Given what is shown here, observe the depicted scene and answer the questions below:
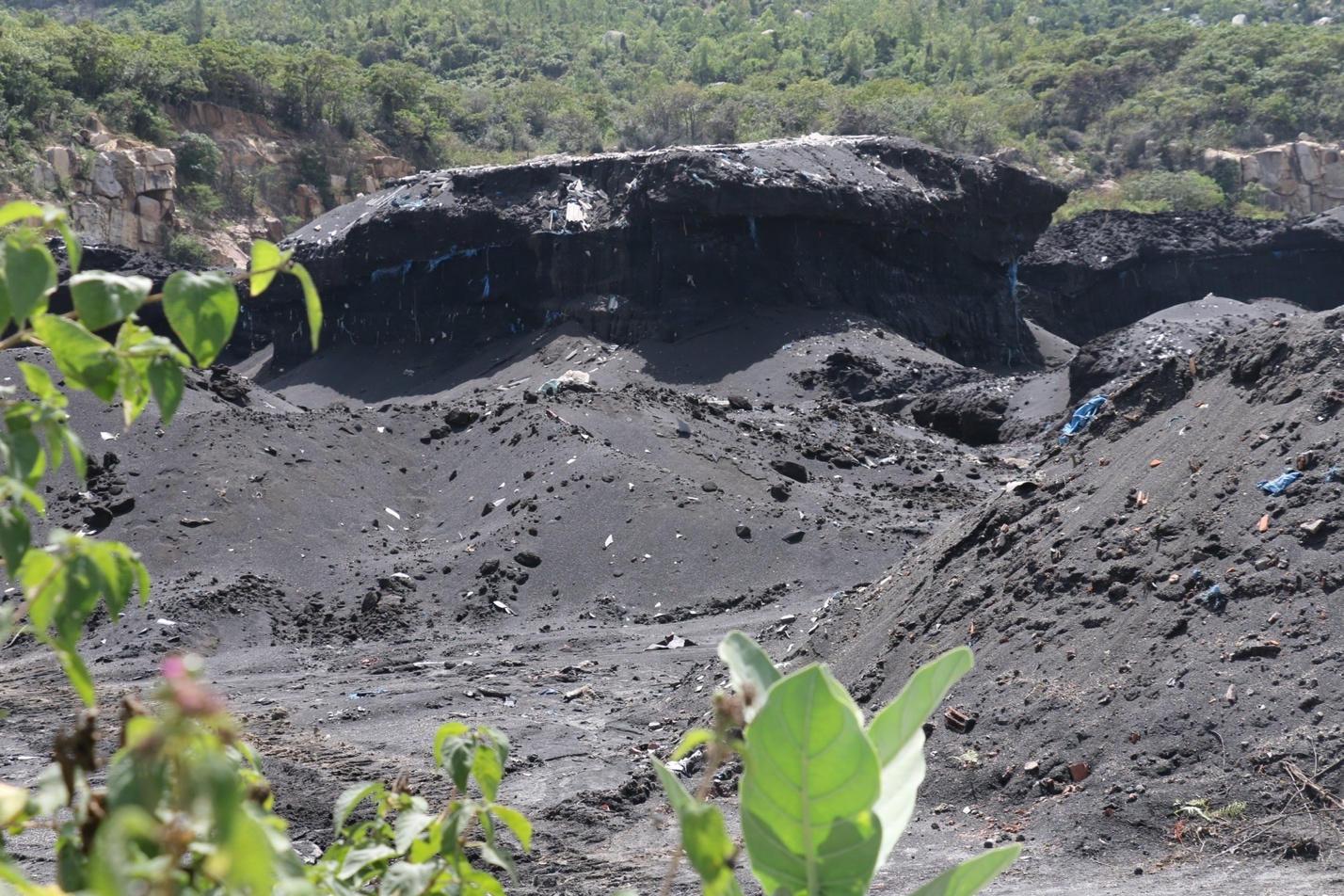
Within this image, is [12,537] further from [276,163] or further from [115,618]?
[276,163]

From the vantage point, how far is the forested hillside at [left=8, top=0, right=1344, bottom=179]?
1446 inches

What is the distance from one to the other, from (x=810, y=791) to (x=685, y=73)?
60.3 m

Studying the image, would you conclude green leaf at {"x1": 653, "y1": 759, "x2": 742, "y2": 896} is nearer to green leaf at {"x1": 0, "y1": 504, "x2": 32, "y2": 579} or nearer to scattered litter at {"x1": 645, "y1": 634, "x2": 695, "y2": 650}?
green leaf at {"x1": 0, "y1": 504, "x2": 32, "y2": 579}

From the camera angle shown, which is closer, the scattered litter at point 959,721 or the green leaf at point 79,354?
the green leaf at point 79,354

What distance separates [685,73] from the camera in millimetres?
58031

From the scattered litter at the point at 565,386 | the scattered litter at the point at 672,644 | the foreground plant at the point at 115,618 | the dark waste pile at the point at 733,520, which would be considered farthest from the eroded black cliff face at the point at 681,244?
the foreground plant at the point at 115,618

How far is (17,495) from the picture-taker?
903mm

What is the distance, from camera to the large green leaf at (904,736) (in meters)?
1.09

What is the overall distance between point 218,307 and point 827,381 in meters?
17.0

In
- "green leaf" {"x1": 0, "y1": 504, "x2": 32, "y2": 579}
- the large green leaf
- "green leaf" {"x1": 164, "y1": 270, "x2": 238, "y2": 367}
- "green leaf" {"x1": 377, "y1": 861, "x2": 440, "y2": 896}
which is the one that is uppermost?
"green leaf" {"x1": 164, "y1": 270, "x2": 238, "y2": 367}

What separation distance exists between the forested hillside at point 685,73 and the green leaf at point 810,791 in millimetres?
34124

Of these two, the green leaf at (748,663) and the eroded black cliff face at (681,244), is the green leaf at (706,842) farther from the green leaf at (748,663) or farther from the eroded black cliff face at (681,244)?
the eroded black cliff face at (681,244)

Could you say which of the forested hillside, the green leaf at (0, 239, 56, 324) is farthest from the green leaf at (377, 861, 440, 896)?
the forested hillside

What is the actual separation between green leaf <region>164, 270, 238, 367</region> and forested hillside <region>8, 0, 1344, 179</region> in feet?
111
